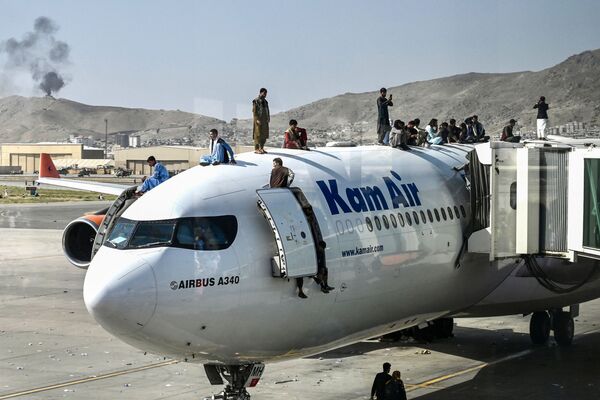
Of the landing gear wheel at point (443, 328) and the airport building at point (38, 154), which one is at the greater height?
the airport building at point (38, 154)

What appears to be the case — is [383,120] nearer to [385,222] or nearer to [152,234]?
[385,222]

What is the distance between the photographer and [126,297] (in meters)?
15.5

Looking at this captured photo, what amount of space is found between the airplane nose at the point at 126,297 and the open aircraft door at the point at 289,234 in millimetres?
2216

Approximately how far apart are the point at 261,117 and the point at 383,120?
4787 mm

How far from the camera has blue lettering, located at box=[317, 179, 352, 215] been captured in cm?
1841

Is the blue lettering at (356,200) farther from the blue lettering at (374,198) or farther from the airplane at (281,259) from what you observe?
the blue lettering at (374,198)

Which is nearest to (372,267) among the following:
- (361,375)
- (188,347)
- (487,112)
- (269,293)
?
(269,293)

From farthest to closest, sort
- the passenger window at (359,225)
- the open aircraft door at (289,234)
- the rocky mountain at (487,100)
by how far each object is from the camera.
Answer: the rocky mountain at (487,100) < the passenger window at (359,225) < the open aircraft door at (289,234)

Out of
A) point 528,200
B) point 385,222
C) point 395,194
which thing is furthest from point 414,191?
point 528,200

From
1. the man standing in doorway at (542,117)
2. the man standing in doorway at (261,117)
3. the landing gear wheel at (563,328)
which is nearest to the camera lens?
the man standing in doorway at (261,117)

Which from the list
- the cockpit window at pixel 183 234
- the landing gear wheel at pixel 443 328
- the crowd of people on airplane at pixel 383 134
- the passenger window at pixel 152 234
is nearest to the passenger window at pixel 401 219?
the crowd of people on airplane at pixel 383 134

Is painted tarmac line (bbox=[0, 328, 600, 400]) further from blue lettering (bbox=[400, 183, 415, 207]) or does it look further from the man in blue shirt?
the man in blue shirt

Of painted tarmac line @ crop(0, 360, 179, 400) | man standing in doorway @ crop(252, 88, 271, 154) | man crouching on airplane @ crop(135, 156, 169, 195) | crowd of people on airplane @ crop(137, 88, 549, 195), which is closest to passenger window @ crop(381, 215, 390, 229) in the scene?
crowd of people on airplane @ crop(137, 88, 549, 195)

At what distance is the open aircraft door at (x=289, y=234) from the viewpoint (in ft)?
54.5
